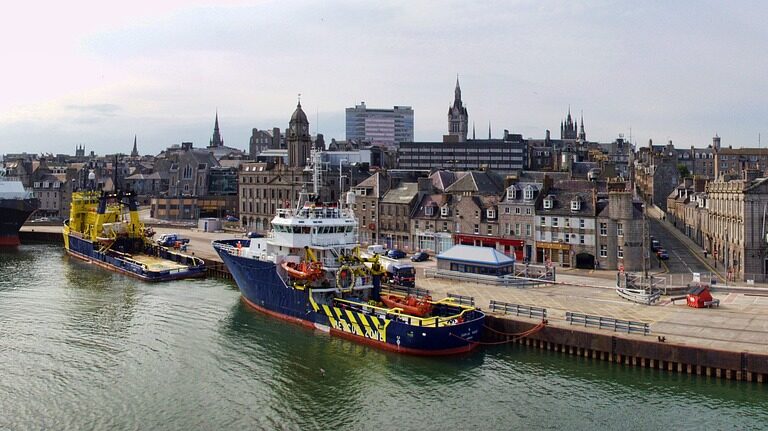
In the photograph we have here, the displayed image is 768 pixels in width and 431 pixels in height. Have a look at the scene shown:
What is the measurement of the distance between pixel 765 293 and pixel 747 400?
19.0 metres

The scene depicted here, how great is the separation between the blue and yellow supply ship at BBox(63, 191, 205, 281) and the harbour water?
797 inches

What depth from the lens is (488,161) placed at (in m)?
148

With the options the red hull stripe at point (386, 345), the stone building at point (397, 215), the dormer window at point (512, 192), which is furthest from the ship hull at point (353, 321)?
the dormer window at point (512, 192)

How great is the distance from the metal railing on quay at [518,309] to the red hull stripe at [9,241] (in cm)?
7748

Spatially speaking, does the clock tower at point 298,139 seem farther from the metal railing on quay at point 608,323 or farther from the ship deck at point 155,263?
the metal railing on quay at point 608,323

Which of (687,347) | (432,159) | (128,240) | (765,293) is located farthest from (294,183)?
(687,347)

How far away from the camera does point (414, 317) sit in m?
42.0

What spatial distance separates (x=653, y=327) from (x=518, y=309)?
790 centimetres

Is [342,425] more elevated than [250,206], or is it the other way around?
[250,206]

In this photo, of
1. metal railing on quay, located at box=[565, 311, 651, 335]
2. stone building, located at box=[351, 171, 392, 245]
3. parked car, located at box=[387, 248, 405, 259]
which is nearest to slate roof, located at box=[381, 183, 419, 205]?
stone building, located at box=[351, 171, 392, 245]

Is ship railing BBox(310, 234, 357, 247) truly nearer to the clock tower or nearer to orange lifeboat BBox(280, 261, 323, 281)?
orange lifeboat BBox(280, 261, 323, 281)

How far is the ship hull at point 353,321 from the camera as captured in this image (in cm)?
4112

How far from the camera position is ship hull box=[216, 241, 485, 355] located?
135 ft

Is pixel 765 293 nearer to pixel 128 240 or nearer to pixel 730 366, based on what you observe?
pixel 730 366
